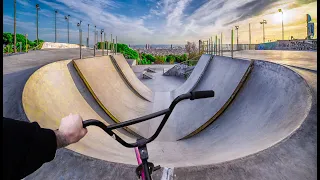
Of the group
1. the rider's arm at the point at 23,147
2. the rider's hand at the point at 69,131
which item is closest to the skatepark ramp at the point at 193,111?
the rider's hand at the point at 69,131

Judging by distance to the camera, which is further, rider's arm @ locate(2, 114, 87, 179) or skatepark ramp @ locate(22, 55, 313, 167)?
skatepark ramp @ locate(22, 55, 313, 167)

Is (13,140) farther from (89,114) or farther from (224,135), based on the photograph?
(89,114)

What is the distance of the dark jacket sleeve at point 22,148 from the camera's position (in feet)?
2.84

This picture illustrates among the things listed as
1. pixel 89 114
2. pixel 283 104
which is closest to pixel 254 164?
pixel 283 104

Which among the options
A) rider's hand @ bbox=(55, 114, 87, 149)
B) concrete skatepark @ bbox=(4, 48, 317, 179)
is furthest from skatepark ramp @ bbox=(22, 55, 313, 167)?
rider's hand @ bbox=(55, 114, 87, 149)

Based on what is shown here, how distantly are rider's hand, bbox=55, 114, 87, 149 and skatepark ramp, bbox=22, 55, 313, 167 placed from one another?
6.07ft

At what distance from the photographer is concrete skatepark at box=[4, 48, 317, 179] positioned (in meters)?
2.40

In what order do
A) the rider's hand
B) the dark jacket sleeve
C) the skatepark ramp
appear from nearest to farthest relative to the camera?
1. the dark jacket sleeve
2. the rider's hand
3. the skatepark ramp

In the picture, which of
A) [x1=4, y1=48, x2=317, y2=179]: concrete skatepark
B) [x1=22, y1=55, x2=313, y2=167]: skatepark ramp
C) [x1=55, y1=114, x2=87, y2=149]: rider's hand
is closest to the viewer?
[x1=55, y1=114, x2=87, y2=149]: rider's hand

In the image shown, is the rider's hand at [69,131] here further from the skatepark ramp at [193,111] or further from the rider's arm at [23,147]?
the skatepark ramp at [193,111]

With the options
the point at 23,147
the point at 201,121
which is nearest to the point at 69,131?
the point at 23,147

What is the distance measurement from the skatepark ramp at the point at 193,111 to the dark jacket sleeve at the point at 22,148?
77.0 inches

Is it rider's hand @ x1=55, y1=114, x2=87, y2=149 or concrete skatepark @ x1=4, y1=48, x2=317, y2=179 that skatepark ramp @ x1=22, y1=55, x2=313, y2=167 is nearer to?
concrete skatepark @ x1=4, y1=48, x2=317, y2=179

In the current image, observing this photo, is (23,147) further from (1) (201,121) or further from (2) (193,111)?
(2) (193,111)
